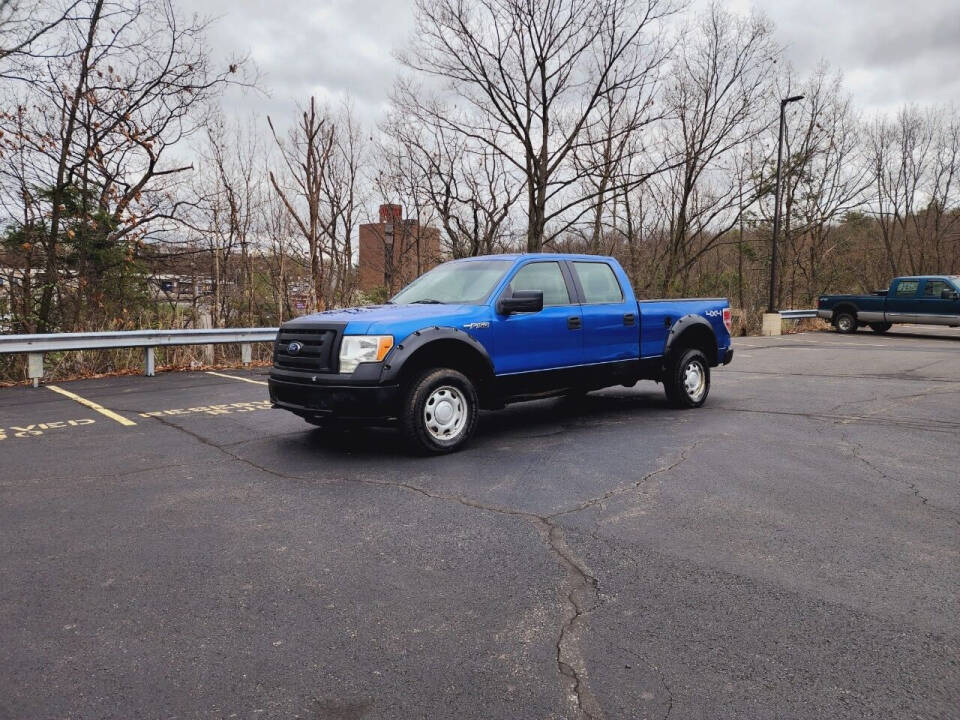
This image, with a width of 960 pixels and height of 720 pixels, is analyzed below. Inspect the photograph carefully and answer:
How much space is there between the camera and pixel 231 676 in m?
2.60

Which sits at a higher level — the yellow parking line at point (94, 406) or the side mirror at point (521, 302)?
the side mirror at point (521, 302)

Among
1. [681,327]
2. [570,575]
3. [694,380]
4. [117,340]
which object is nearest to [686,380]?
[694,380]

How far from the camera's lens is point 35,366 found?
35.6 feet

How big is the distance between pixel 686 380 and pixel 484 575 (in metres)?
5.76

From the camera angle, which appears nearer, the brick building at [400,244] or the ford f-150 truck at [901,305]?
the ford f-150 truck at [901,305]

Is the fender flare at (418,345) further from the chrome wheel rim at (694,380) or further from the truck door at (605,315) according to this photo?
the chrome wheel rim at (694,380)

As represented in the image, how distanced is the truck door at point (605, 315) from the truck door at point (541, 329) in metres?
0.17

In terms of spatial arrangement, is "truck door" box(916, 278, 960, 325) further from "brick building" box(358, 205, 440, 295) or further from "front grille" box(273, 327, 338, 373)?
"front grille" box(273, 327, 338, 373)

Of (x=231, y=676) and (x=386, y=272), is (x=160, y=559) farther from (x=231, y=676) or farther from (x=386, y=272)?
(x=386, y=272)

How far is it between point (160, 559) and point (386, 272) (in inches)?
874

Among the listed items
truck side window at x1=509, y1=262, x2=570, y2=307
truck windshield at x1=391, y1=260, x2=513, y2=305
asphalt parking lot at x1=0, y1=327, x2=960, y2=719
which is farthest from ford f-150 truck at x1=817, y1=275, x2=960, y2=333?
truck windshield at x1=391, y1=260, x2=513, y2=305

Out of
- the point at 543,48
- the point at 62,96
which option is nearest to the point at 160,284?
the point at 62,96

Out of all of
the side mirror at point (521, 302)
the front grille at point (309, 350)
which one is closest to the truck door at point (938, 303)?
the side mirror at point (521, 302)

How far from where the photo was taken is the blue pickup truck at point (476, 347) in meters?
5.98
